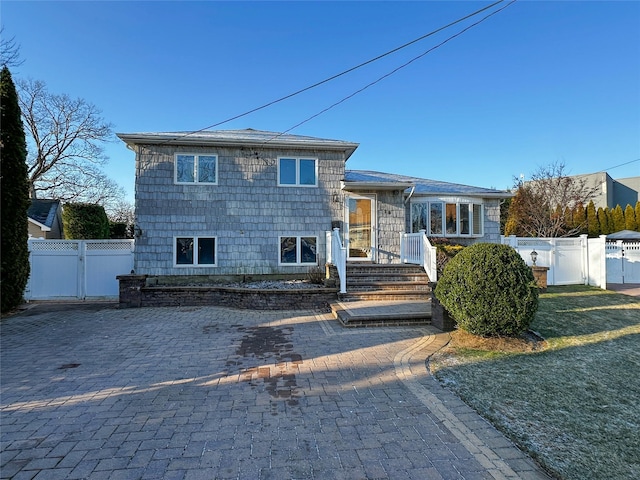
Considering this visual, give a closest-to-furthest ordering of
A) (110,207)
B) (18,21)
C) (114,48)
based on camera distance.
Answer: (18,21)
(114,48)
(110,207)

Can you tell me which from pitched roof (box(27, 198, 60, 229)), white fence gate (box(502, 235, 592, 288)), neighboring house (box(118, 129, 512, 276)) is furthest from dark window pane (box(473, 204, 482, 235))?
pitched roof (box(27, 198, 60, 229))

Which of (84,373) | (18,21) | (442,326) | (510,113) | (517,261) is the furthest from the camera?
(510,113)

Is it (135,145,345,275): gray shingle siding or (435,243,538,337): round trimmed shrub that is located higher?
(135,145,345,275): gray shingle siding

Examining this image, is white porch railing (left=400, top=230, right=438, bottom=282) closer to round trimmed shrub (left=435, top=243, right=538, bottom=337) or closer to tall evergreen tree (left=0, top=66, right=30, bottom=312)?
round trimmed shrub (left=435, top=243, right=538, bottom=337)

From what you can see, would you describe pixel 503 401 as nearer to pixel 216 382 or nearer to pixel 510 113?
pixel 216 382

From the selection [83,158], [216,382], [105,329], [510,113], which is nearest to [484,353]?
[216,382]

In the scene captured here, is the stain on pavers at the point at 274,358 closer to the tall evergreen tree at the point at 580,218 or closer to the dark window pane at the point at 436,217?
the dark window pane at the point at 436,217

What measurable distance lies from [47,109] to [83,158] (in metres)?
3.69

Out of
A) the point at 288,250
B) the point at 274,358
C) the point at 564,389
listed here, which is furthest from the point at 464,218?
the point at 274,358

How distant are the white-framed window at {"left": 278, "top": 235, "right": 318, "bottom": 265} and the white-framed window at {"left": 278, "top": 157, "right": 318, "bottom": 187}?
1.94 meters

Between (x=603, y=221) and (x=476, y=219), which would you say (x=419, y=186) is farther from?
(x=603, y=221)

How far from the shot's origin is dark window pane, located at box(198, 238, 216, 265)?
1088cm

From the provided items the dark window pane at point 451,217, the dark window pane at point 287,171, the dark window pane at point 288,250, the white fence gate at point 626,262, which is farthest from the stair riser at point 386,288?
the white fence gate at point 626,262

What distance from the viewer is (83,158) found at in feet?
78.7
